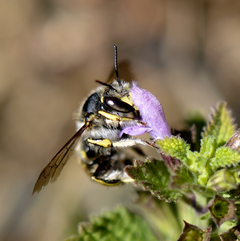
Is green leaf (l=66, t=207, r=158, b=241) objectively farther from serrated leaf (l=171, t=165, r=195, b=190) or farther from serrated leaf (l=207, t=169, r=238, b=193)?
serrated leaf (l=207, t=169, r=238, b=193)

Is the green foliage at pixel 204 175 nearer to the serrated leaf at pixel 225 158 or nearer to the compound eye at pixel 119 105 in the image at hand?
the serrated leaf at pixel 225 158

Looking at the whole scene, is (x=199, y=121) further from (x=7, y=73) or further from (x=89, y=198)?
(x=7, y=73)

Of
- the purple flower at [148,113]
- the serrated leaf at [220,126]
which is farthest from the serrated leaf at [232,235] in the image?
the purple flower at [148,113]

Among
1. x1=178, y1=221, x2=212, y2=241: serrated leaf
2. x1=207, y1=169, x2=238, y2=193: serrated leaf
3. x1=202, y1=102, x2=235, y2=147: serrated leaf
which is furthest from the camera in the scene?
x1=202, y1=102, x2=235, y2=147: serrated leaf

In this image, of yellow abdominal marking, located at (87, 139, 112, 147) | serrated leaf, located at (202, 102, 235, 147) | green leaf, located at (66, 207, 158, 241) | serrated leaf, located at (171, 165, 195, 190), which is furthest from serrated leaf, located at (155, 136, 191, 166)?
green leaf, located at (66, 207, 158, 241)

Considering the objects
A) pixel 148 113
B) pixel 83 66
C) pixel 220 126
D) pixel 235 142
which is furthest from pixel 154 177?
pixel 83 66

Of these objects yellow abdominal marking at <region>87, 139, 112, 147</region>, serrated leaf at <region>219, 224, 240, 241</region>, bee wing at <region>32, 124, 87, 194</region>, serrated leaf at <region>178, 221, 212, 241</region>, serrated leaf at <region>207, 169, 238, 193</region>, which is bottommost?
serrated leaf at <region>178, 221, 212, 241</region>
